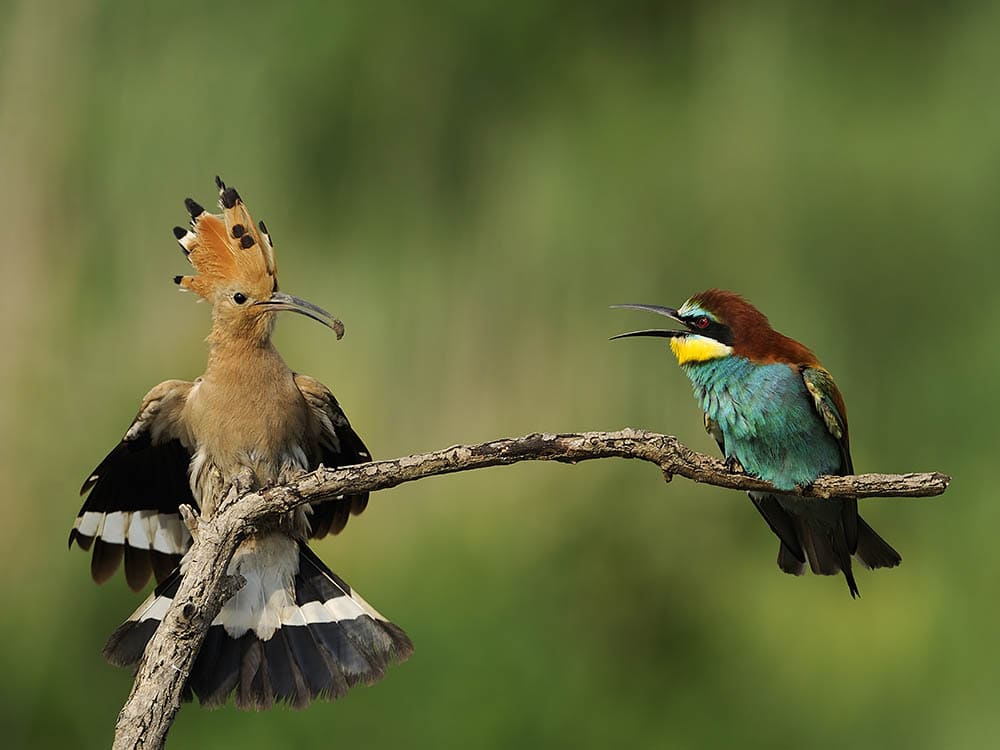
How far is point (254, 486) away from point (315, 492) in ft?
1.05

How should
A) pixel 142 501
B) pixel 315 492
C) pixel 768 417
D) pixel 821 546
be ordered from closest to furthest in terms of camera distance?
1. pixel 315 492
2. pixel 768 417
3. pixel 821 546
4. pixel 142 501

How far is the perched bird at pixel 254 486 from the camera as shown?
1.68 m

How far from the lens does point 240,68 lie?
120 inches

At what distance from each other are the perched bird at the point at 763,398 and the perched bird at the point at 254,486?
20.0 inches

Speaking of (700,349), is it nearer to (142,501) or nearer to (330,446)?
(330,446)

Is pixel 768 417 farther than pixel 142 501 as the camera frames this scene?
No

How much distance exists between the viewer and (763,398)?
1.59 metres

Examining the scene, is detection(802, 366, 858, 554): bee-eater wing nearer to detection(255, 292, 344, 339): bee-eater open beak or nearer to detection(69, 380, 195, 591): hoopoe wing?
detection(255, 292, 344, 339): bee-eater open beak

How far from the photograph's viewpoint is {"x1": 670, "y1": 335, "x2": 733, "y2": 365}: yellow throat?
1587 mm

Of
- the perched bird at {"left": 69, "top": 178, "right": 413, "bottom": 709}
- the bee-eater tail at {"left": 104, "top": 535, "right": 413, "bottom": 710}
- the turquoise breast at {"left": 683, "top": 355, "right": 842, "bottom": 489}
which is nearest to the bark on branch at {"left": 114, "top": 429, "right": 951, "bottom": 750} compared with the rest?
the turquoise breast at {"left": 683, "top": 355, "right": 842, "bottom": 489}

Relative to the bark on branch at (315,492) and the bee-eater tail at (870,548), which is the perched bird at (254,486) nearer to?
the bark on branch at (315,492)

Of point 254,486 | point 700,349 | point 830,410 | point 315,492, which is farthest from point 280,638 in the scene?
point 830,410

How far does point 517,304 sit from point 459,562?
700mm

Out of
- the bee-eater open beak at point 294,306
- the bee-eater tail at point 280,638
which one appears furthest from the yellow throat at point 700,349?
the bee-eater tail at point 280,638
